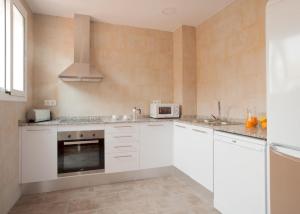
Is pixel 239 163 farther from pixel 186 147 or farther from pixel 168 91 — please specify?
pixel 168 91

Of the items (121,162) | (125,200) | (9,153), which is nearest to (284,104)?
(125,200)

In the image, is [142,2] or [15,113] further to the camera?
[142,2]

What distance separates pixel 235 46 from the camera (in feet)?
8.46

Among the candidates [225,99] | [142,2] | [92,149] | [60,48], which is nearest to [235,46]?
[225,99]

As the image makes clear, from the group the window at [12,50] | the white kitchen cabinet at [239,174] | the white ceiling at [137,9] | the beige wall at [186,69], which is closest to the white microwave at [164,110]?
the beige wall at [186,69]

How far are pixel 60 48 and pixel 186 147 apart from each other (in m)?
2.50

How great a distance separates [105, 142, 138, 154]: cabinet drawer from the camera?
8.97ft

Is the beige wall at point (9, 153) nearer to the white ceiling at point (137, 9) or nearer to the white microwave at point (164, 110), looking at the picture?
the white ceiling at point (137, 9)

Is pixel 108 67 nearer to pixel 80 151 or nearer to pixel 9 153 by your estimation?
pixel 80 151

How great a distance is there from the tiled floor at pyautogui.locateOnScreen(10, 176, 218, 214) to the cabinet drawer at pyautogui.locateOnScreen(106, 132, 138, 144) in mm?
623

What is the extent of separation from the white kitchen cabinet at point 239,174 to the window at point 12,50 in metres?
2.19

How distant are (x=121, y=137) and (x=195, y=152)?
3.54 feet

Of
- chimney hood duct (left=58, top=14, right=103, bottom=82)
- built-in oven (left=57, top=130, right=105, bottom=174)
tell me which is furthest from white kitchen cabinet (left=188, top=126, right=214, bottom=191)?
chimney hood duct (left=58, top=14, right=103, bottom=82)

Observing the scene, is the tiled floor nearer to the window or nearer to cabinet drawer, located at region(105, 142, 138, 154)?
cabinet drawer, located at region(105, 142, 138, 154)
